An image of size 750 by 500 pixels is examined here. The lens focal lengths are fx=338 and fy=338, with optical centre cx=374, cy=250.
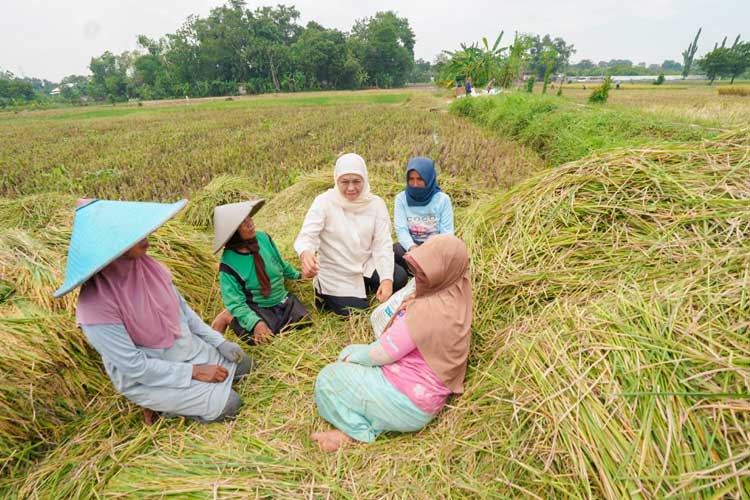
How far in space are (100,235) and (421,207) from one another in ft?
8.06

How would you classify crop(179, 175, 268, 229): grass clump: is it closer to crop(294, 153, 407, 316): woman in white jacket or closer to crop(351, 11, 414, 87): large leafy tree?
crop(294, 153, 407, 316): woman in white jacket

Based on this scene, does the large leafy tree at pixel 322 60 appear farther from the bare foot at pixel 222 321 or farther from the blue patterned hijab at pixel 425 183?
the bare foot at pixel 222 321

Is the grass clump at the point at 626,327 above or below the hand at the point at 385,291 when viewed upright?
above

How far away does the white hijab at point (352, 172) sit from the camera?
2525mm

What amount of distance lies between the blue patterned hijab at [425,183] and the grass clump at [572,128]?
197 centimetres

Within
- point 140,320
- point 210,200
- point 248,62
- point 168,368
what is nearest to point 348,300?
point 168,368

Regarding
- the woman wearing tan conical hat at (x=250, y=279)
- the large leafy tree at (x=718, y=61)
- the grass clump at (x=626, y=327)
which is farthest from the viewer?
the large leafy tree at (x=718, y=61)

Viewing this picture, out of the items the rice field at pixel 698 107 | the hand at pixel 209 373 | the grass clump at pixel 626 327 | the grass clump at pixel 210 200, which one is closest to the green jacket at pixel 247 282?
the hand at pixel 209 373

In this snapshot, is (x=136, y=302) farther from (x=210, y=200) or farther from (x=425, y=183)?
(x=210, y=200)

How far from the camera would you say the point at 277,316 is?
110 inches

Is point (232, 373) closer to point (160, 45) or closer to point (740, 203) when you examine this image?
point (740, 203)

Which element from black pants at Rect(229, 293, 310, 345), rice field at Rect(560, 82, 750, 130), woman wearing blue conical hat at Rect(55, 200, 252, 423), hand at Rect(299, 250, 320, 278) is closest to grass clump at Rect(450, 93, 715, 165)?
rice field at Rect(560, 82, 750, 130)

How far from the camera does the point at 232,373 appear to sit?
7.39ft

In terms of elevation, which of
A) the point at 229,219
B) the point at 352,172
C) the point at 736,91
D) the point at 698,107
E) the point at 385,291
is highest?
the point at 736,91
